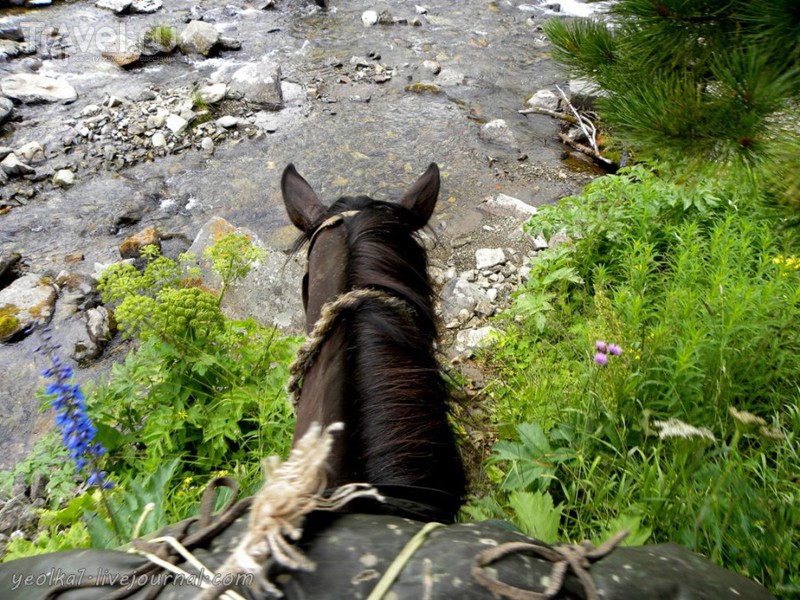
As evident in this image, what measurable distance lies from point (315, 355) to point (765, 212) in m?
1.47

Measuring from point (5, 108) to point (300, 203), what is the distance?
23.4ft

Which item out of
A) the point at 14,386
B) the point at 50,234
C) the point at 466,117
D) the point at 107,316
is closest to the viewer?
the point at 14,386

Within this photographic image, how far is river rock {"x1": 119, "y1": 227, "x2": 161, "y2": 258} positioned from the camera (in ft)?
17.9

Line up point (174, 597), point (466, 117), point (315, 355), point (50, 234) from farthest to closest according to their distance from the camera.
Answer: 1. point (466, 117)
2. point (50, 234)
3. point (315, 355)
4. point (174, 597)

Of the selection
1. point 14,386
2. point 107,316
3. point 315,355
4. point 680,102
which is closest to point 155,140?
point 107,316

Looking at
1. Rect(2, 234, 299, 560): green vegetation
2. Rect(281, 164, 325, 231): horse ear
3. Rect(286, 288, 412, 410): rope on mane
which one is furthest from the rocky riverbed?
Rect(286, 288, 412, 410): rope on mane

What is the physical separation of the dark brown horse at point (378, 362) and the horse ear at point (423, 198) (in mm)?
180

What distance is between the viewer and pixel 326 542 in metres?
0.99

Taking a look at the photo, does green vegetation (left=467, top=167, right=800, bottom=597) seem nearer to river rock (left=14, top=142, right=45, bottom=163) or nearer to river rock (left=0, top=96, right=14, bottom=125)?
river rock (left=14, top=142, right=45, bottom=163)

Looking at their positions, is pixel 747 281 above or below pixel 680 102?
below

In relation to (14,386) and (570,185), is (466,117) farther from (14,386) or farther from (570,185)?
(14,386)

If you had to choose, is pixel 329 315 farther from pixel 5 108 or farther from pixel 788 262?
pixel 5 108

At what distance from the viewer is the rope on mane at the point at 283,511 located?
0.92 meters

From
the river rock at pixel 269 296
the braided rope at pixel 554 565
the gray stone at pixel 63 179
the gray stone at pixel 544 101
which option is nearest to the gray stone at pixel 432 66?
the gray stone at pixel 544 101
